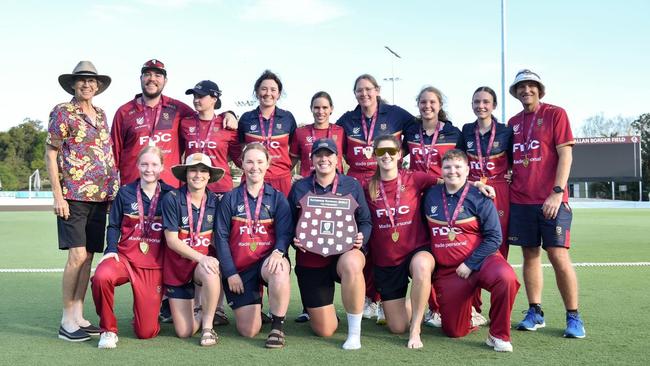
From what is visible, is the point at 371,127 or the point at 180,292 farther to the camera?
the point at 371,127

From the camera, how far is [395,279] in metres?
5.16

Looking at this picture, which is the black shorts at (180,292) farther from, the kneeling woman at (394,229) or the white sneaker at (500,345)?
the white sneaker at (500,345)

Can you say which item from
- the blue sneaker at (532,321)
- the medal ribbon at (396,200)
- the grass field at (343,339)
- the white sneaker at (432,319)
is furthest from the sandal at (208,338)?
the blue sneaker at (532,321)

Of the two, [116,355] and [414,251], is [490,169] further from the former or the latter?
[116,355]

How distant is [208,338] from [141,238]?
1.11 m

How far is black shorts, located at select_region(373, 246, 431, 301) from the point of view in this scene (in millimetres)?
5125

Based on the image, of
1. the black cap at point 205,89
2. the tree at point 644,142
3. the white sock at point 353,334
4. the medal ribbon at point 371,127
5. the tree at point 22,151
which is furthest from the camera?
the tree at point 22,151

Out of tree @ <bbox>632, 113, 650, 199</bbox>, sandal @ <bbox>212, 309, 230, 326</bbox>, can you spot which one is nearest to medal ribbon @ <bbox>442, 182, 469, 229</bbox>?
sandal @ <bbox>212, 309, 230, 326</bbox>

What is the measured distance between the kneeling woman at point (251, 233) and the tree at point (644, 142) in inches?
2176

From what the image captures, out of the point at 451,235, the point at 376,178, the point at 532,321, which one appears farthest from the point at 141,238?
the point at 532,321

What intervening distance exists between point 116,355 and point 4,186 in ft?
194

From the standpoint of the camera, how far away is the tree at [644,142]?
181ft

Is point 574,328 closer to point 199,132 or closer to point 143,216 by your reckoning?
point 143,216

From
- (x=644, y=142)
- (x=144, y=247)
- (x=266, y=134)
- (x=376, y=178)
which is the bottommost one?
(x=144, y=247)
